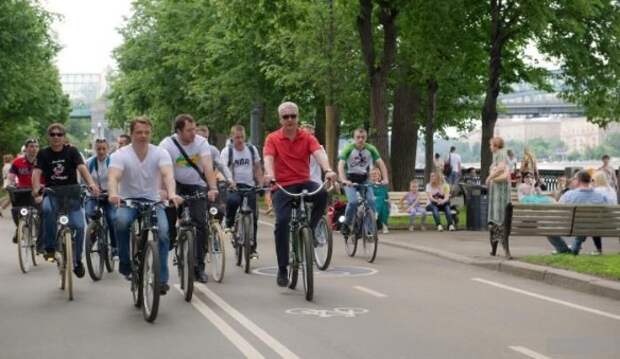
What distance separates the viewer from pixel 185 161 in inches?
487

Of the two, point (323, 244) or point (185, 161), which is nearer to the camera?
point (185, 161)

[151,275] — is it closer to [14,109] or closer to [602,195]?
[602,195]

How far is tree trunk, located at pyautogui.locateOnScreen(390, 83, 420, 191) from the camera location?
31.5m

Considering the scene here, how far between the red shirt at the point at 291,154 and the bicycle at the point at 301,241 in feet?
0.85

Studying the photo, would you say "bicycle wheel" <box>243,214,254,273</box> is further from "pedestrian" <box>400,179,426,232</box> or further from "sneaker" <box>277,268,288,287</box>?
"pedestrian" <box>400,179,426,232</box>

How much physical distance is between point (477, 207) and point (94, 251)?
11.2 metres

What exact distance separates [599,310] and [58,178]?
5564 millimetres

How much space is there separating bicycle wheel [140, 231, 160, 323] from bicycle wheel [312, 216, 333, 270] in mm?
3493

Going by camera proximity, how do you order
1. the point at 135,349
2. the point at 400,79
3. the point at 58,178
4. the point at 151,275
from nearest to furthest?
1. the point at 135,349
2. the point at 151,275
3. the point at 58,178
4. the point at 400,79

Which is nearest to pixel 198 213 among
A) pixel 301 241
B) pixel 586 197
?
pixel 301 241

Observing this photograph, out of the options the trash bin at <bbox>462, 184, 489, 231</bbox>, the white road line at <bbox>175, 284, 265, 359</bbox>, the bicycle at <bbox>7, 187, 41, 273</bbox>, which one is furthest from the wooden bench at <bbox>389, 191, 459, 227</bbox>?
the white road line at <bbox>175, 284, 265, 359</bbox>

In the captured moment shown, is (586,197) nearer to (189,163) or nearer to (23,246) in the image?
(189,163)

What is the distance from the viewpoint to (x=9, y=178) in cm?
1669

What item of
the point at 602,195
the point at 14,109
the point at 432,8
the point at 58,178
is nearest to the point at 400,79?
the point at 432,8
